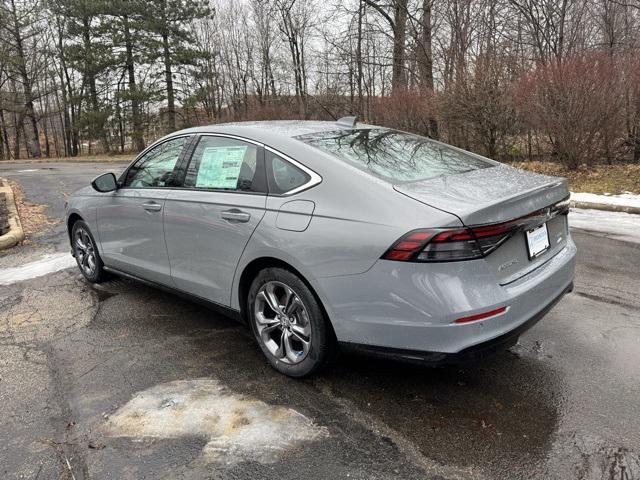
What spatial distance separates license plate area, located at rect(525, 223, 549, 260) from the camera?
2.67 metres

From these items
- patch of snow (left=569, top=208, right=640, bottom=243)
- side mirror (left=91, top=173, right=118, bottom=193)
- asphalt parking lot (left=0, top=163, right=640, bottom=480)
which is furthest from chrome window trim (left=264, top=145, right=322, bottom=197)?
patch of snow (left=569, top=208, right=640, bottom=243)

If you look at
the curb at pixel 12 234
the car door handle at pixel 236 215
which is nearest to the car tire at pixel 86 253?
the curb at pixel 12 234

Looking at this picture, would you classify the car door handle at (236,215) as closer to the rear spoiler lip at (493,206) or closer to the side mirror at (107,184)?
the rear spoiler lip at (493,206)

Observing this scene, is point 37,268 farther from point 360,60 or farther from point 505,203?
point 360,60

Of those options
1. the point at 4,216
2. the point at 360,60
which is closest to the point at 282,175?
the point at 4,216

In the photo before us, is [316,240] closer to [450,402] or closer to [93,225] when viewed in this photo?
[450,402]

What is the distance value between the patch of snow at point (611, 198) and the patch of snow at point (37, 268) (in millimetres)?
7992

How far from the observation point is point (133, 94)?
2962 centimetres

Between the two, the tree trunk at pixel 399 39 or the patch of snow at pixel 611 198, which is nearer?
the patch of snow at pixel 611 198

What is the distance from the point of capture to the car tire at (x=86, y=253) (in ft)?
15.9

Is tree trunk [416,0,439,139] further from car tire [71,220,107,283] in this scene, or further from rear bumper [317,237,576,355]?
rear bumper [317,237,576,355]

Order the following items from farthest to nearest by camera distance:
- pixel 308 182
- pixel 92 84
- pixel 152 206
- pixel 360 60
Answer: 1. pixel 92 84
2. pixel 360 60
3. pixel 152 206
4. pixel 308 182

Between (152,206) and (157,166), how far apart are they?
0.39 m

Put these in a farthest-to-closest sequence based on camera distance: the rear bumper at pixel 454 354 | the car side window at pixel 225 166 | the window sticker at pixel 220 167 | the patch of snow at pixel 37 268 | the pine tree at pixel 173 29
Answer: the pine tree at pixel 173 29 < the patch of snow at pixel 37 268 < the window sticker at pixel 220 167 < the car side window at pixel 225 166 < the rear bumper at pixel 454 354
